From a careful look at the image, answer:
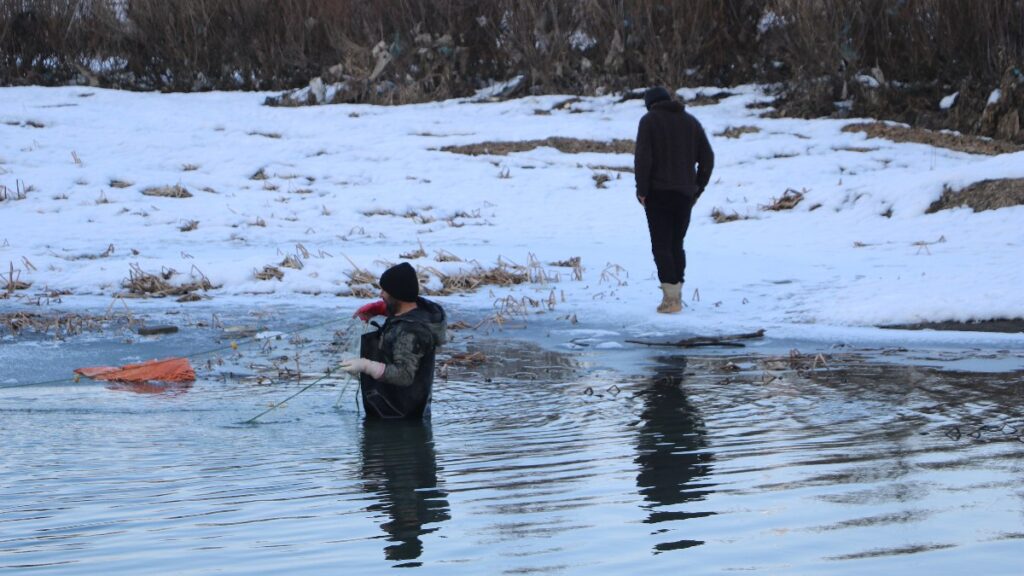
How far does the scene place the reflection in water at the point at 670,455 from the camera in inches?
166

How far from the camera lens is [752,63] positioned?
23438 mm

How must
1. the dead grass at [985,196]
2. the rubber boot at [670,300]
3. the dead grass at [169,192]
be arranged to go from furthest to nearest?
1. the dead grass at [169,192]
2. the dead grass at [985,196]
3. the rubber boot at [670,300]

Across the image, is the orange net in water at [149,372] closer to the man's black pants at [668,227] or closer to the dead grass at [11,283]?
the man's black pants at [668,227]

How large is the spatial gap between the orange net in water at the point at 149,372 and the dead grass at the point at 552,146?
11.6m

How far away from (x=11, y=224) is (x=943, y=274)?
10107 millimetres

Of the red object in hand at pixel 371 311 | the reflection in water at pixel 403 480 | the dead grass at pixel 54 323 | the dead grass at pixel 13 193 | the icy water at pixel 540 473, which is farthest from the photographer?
the dead grass at pixel 13 193

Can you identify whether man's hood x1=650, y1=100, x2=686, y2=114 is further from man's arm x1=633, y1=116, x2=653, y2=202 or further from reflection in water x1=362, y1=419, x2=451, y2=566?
reflection in water x1=362, y1=419, x2=451, y2=566

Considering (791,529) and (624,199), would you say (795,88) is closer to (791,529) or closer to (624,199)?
(624,199)

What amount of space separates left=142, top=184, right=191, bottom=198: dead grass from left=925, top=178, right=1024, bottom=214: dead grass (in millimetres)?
9007

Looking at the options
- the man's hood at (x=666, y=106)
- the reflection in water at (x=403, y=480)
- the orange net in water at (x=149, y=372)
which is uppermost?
the man's hood at (x=666, y=106)

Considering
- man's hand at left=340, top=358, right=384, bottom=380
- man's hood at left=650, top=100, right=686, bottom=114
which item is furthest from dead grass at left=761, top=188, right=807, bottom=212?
man's hand at left=340, top=358, right=384, bottom=380

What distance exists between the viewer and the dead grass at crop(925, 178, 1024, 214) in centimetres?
1360

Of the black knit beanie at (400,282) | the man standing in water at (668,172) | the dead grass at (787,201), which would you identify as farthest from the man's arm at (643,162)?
the dead grass at (787,201)

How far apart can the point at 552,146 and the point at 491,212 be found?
3.79 metres
